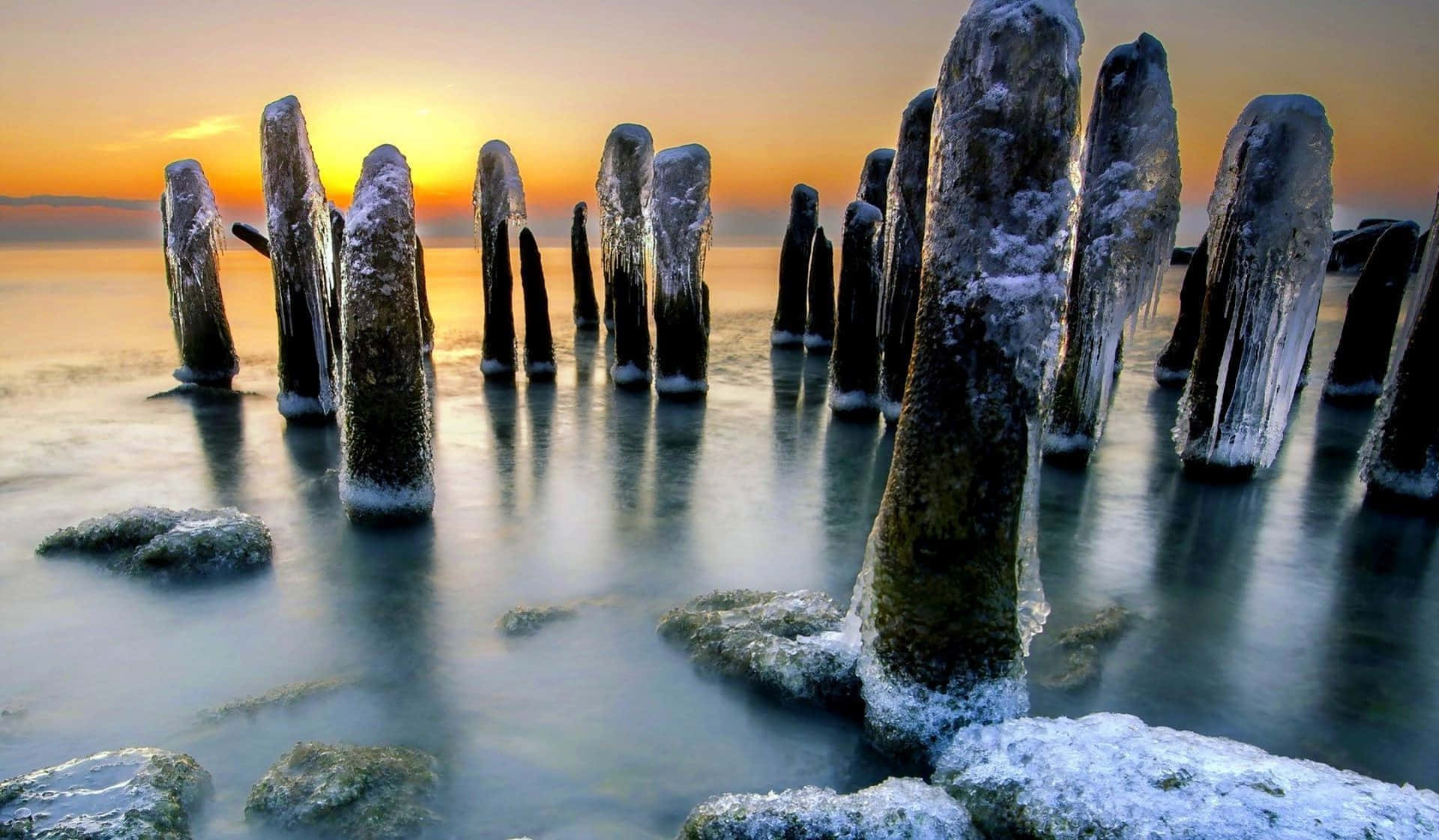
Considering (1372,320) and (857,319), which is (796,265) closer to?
(857,319)

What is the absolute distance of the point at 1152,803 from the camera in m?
2.62

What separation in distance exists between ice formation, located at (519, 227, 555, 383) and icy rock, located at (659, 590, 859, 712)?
7597 mm

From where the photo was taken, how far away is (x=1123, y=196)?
6781 mm

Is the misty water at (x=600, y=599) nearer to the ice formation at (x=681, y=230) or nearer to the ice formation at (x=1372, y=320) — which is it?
the ice formation at (x=1372, y=320)

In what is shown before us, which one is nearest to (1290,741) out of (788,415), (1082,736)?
(1082,736)

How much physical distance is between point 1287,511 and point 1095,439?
1.65 metres

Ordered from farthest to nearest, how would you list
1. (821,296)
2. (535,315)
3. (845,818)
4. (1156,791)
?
(821,296), (535,315), (845,818), (1156,791)

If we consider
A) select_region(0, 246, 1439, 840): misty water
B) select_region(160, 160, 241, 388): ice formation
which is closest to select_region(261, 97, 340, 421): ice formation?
select_region(0, 246, 1439, 840): misty water

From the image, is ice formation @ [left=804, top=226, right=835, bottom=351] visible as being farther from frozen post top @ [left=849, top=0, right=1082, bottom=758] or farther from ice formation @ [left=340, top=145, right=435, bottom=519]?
frozen post top @ [left=849, top=0, right=1082, bottom=758]

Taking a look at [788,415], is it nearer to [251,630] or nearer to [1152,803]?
[251,630]

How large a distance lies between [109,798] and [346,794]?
2.68 ft

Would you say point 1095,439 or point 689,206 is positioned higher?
point 689,206

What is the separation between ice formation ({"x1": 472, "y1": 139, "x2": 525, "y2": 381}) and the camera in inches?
470

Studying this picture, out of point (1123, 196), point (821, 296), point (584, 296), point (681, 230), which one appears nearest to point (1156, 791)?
point (1123, 196)
